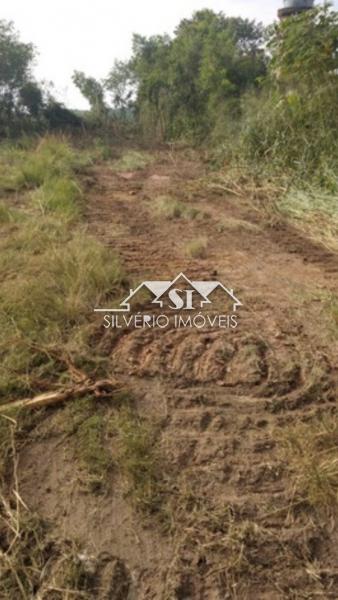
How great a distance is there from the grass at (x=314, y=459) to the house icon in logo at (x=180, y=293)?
105 centimetres

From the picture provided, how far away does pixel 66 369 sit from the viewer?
85.6 inches

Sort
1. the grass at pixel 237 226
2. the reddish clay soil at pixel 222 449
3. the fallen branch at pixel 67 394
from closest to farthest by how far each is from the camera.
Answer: the reddish clay soil at pixel 222 449, the fallen branch at pixel 67 394, the grass at pixel 237 226

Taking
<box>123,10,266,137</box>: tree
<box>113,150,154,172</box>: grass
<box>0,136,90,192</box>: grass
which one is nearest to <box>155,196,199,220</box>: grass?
<box>0,136,90,192</box>: grass

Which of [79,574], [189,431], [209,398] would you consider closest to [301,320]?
[209,398]

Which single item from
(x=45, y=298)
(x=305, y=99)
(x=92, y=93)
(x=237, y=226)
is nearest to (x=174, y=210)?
(x=237, y=226)

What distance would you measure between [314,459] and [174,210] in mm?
3282

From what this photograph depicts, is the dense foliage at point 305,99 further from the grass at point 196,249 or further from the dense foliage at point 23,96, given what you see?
the dense foliage at point 23,96

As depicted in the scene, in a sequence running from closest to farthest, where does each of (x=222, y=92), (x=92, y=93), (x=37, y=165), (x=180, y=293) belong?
(x=180, y=293), (x=37, y=165), (x=222, y=92), (x=92, y=93)

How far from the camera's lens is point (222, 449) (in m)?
1.80

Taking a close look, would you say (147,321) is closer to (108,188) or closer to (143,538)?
(143,538)

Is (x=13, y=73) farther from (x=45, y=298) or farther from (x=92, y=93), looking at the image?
(x=45, y=298)

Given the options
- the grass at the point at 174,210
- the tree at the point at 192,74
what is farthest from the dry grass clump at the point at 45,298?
the tree at the point at 192,74

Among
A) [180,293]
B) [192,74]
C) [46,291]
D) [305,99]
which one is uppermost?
[192,74]

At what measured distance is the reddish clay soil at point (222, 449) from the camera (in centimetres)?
139
